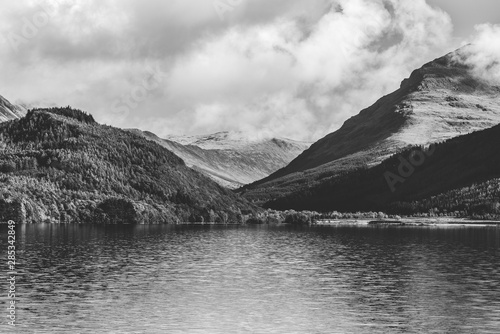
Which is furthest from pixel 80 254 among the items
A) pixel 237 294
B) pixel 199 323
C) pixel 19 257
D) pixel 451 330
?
pixel 451 330

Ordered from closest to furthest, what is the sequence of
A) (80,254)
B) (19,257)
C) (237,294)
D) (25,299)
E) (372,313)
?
(372,313) → (25,299) → (237,294) → (19,257) → (80,254)

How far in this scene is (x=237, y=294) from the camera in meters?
116

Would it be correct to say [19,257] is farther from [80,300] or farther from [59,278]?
[80,300]

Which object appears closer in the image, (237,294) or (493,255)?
(237,294)

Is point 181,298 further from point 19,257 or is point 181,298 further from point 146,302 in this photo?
point 19,257

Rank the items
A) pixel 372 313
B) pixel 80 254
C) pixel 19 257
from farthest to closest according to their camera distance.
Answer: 1. pixel 80 254
2. pixel 19 257
3. pixel 372 313

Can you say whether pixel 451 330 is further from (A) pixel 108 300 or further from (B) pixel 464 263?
(B) pixel 464 263

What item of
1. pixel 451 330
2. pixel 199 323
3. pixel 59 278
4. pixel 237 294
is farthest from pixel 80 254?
pixel 451 330

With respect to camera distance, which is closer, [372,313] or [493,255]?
[372,313]

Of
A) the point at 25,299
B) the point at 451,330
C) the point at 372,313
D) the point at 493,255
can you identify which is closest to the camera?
the point at 451,330

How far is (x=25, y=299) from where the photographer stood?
349 ft

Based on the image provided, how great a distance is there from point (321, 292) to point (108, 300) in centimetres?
3194

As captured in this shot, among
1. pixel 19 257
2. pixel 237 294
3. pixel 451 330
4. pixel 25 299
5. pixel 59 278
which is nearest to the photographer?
pixel 451 330

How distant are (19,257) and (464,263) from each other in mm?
93987
